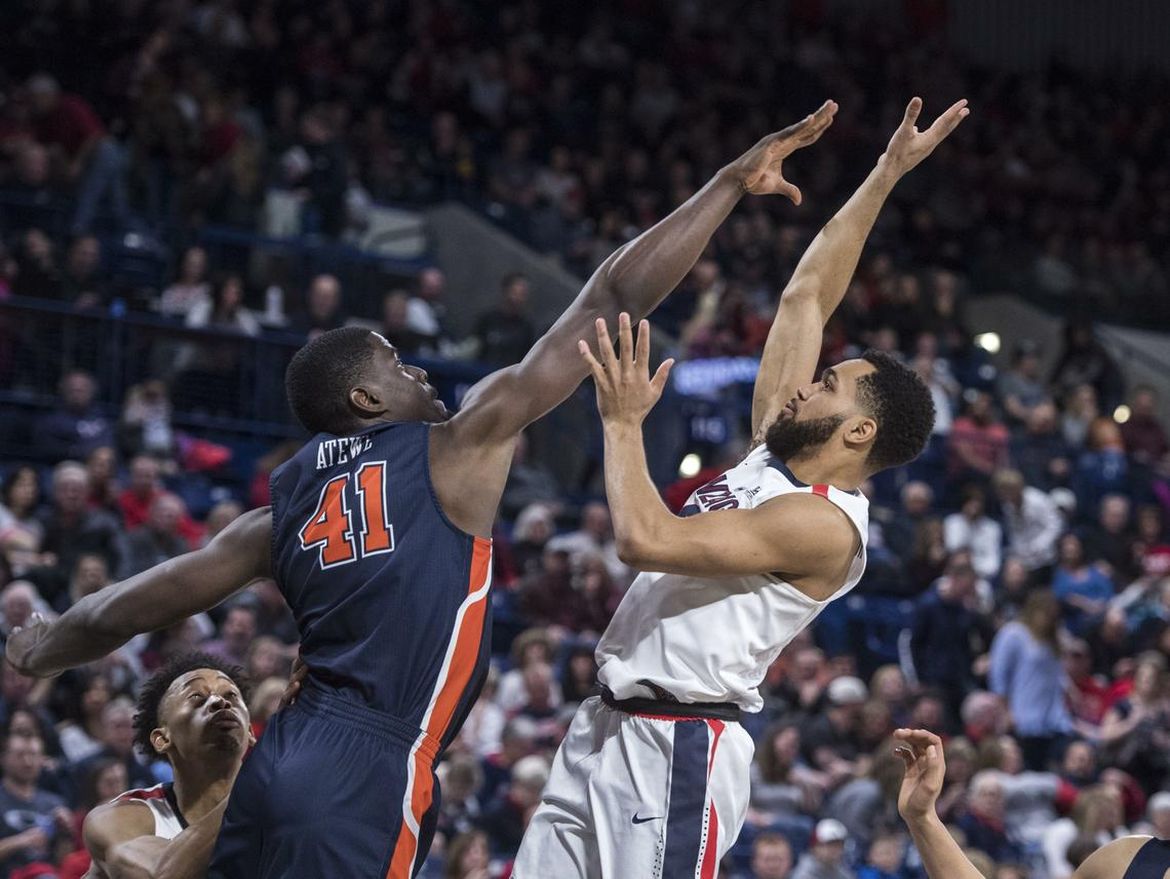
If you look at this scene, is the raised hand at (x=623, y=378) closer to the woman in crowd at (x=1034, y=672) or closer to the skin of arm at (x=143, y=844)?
the skin of arm at (x=143, y=844)

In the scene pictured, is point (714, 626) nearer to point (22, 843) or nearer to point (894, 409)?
point (894, 409)

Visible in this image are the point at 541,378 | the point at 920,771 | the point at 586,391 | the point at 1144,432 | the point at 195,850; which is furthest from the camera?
the point at 1144,432

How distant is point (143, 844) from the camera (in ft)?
15.6

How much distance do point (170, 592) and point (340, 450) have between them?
562mm

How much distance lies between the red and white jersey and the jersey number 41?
41.9 inches

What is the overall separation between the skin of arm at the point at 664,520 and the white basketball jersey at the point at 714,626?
101 mm

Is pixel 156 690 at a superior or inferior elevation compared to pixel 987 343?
inferior

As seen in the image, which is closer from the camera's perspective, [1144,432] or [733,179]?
[733,179]

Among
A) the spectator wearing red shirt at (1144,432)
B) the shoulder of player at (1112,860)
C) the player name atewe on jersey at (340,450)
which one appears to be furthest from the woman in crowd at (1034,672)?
the player name atewe on jersey at (340,450)

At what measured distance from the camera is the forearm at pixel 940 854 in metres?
4.70

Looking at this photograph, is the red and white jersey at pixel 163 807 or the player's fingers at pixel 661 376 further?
the red and white jersey at pixel 163 807

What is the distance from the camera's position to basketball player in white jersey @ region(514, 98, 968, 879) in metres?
4.69

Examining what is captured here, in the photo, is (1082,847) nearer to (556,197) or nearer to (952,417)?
(952,417)

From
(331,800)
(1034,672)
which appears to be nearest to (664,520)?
(331,800)
